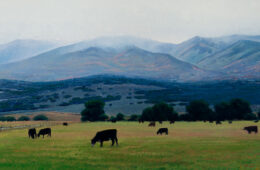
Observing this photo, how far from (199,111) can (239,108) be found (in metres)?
14.3

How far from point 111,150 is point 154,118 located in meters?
96.9

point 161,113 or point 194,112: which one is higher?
point 194,112

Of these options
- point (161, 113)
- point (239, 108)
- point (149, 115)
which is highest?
point (239, 108)

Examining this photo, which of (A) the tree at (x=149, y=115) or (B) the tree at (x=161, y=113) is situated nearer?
(B) the tree at (x=161, y=113)

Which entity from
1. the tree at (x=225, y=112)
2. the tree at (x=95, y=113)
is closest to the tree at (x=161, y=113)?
the tree at (x=225, y=112)

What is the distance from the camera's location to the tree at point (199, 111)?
418ft

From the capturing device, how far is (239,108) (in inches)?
5054

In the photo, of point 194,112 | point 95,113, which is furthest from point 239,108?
point 95,113

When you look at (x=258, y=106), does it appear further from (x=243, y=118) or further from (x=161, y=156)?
(x=161, y=156)

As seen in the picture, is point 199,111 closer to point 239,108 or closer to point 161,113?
point 161,113

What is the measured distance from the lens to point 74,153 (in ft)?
101

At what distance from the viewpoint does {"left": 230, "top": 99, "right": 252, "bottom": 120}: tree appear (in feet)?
421

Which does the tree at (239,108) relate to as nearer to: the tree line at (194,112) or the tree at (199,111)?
the tree line at (194,112)

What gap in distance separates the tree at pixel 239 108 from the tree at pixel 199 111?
8.95 metres
